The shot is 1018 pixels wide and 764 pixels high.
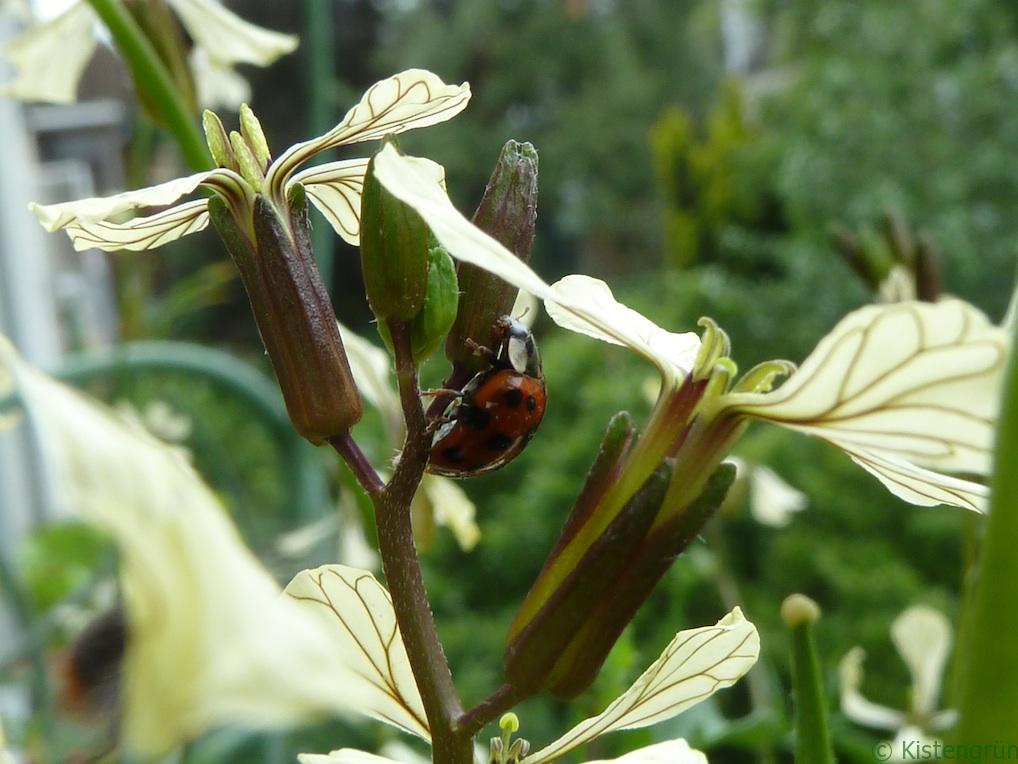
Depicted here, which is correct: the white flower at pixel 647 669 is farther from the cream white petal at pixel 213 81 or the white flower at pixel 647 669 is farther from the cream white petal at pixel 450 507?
the cream white petal at pixel 213 81

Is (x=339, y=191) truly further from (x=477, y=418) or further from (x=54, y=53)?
(x=54, y=53)

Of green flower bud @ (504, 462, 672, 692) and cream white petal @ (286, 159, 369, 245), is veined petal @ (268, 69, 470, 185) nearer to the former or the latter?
cream white petal @ (286, 159, 369, 245)

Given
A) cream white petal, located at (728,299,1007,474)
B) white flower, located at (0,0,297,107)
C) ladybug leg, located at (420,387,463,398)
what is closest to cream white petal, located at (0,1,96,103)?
white flower, located at (0,0,297,107)

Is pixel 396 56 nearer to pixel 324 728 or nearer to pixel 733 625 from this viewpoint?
pixel 324 728

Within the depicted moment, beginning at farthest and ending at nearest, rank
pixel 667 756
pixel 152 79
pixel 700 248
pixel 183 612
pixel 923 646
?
pixel 700 248 → pixel 923 646 → pixel 152 79 → pixel 667 756 → pixel 183 612

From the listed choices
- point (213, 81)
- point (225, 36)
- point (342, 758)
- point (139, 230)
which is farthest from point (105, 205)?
point (213, 81)

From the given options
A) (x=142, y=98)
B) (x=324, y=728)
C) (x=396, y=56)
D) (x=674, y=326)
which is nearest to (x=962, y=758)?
(x=142, y=98)

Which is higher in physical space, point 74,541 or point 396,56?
point 396,56
